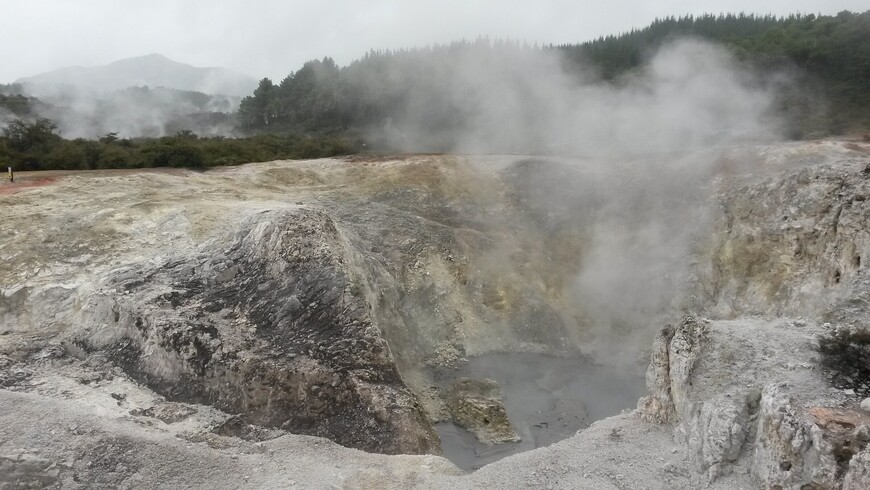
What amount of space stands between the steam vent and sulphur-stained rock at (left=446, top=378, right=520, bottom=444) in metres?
0.07

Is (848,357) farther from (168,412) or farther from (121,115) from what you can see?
(121,115)

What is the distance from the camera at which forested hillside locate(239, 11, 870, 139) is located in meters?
28.0

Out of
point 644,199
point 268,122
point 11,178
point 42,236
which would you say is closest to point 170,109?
point 268,122

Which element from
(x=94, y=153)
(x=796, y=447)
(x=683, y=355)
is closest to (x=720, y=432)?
(x=796, y=447)

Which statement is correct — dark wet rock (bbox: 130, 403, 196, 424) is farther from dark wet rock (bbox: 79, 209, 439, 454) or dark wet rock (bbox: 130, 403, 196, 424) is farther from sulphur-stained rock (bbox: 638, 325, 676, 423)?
sulphur-stained rock (bbox: 638, 325, 676, 423)

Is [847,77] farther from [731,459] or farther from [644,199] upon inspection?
[731,459]

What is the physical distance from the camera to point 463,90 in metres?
40.5

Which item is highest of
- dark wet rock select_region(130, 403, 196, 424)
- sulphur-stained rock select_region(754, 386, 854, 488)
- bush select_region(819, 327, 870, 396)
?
bush select_region(819, 327, 870, 396)

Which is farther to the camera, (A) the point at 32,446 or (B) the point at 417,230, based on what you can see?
(B) the point at 417,230

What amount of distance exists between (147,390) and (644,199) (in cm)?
1682

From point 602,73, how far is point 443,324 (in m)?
27.0

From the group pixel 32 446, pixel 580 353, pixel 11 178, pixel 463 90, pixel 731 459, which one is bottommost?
pixel 580 353

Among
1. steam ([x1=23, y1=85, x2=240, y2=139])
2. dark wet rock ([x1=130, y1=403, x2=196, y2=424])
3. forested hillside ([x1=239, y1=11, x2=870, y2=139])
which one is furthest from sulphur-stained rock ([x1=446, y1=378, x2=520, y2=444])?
steam ([x1=23, y1=85, x2=240, y2=139])

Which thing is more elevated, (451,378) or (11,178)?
(11,178)
